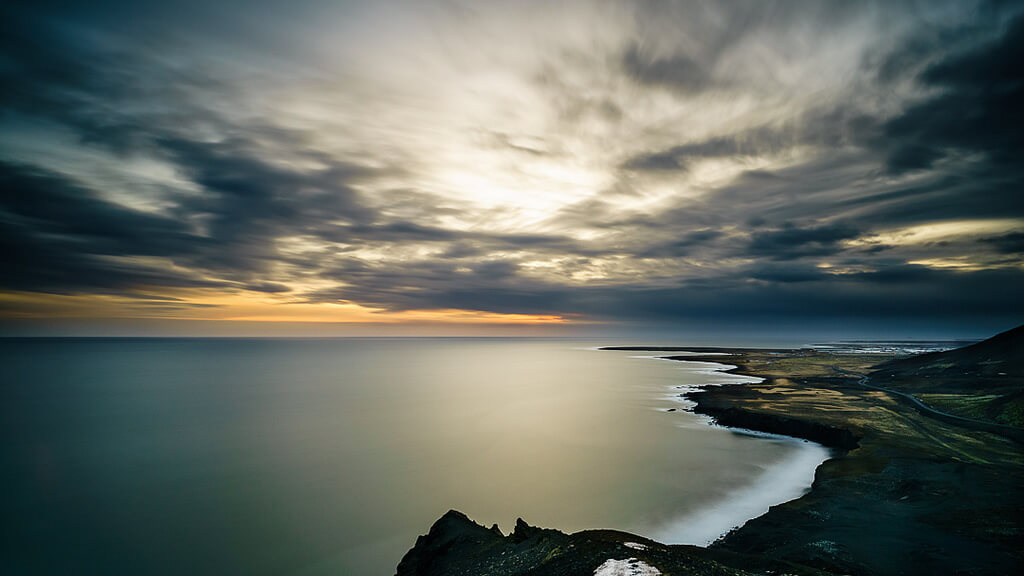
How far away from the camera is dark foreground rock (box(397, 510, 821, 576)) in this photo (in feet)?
37.5

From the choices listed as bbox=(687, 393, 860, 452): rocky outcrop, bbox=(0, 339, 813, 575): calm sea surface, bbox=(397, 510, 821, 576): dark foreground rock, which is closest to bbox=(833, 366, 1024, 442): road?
bbox=(687, 393, 860, 452): rocky outcrop

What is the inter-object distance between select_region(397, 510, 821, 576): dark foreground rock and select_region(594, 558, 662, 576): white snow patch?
0.09ft

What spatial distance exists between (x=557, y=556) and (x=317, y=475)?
3167cm

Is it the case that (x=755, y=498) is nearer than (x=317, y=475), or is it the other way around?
(x=755, y=498)

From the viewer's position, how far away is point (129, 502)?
29.8 meters

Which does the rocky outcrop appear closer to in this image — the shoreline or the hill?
the shoreline

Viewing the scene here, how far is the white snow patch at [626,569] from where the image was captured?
10.7 metres

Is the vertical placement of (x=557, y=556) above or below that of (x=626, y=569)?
below

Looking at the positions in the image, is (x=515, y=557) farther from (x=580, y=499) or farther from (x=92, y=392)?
(x=92, y=392)

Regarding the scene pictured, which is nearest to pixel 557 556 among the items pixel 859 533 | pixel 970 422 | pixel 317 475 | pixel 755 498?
pixel 859 533

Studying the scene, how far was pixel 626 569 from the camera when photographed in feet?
35.6

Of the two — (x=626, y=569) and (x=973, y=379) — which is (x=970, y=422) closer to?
(x=973, y=379)

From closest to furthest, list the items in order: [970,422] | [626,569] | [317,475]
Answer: [626,569] → [317,475] → [970,422]

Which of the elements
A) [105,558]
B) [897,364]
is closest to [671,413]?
[105,558]
